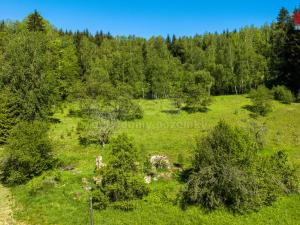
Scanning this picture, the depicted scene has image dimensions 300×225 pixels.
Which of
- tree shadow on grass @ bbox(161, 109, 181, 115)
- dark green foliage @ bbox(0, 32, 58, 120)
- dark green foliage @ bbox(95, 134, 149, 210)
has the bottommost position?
dark green foliage @ bbox(95, 134, 149, 210)

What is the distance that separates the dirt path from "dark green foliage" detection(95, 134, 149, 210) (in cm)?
511

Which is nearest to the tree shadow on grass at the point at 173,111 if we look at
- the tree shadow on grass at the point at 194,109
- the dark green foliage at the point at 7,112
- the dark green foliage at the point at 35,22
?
the tree shadow on grass at the point at 194,109

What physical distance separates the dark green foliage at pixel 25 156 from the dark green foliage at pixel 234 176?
11.2 m

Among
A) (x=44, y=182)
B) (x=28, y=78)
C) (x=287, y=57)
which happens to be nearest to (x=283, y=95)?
(x=287, y=57)

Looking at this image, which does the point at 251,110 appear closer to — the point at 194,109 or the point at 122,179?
the point at 194,109

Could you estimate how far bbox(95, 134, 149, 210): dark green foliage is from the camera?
54.6 ft

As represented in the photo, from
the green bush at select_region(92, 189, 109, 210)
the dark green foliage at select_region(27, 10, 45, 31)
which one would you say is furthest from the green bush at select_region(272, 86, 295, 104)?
the dark green foliage at select_region(27, 10, 45, 31)

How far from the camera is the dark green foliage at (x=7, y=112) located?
2961cm

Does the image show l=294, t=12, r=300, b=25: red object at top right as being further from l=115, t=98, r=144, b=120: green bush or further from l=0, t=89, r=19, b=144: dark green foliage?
l=0, t=89, r=19, b=144: dark green foliage

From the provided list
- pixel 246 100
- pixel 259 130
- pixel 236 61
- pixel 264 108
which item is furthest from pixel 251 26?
pixel 259 130

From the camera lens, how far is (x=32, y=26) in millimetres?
48062

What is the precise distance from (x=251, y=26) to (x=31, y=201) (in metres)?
89.1

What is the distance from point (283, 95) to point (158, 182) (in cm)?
3480

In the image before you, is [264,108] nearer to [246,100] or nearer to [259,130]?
[246,100]
